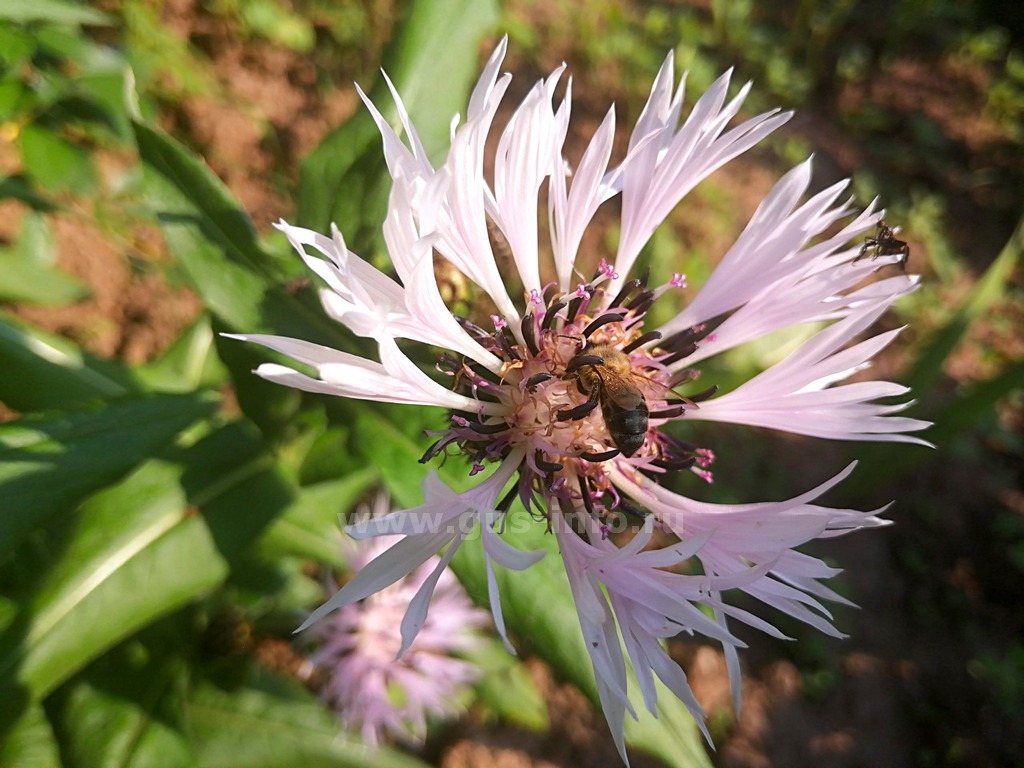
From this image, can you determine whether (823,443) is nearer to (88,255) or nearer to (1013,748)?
(1013,748)

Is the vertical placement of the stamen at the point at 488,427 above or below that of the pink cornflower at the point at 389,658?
above

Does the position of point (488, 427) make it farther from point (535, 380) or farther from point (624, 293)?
point (624, 293)

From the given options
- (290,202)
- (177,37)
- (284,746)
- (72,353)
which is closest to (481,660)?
(284,746)

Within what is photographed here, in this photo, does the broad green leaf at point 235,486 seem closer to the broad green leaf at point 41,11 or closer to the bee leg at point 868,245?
the broad green leaf at point 41,11

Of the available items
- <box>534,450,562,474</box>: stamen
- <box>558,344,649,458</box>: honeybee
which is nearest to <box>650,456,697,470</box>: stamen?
<box>558,344,649,458</box>: honeybee

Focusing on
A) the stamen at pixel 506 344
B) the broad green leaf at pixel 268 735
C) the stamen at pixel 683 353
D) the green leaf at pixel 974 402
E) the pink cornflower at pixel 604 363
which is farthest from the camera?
the green leaf at pixel 974 402

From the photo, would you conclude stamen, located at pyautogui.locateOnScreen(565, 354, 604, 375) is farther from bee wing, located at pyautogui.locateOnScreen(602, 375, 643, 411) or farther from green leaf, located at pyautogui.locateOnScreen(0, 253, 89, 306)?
green leaf, located at pyautogui.locateOnScreen(0, 253, 89, 306)

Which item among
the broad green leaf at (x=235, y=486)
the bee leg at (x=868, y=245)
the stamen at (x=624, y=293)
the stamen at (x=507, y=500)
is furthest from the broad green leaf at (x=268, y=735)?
the bee leg at (x=868, y=245)
